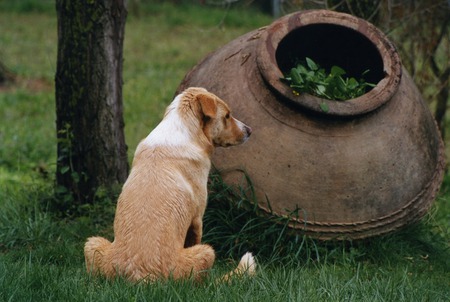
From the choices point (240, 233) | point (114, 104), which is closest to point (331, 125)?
point (240, 233)

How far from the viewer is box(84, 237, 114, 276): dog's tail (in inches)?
192

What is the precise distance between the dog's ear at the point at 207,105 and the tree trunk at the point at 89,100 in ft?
5.33

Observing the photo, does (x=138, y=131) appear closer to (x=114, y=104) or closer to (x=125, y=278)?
(x=114, y=104)

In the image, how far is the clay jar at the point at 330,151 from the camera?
5668 mm

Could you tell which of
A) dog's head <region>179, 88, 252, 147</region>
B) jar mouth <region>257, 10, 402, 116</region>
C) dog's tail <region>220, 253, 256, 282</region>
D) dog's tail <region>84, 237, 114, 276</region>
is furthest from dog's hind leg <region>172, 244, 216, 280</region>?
jar mouth <region>257, 10, 402, 116</region>

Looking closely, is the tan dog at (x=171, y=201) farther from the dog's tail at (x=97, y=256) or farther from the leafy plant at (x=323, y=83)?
the leafy plant at (x=323, y=83)

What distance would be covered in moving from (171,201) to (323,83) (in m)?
1.63

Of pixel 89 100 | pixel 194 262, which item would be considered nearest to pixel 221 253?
pixel 194 262

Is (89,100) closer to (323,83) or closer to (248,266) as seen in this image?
(323,83)

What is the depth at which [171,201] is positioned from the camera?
193 inches

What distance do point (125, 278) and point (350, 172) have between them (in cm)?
182

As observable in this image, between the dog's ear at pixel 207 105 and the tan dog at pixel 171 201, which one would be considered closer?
the tan dog at pixel 171 201

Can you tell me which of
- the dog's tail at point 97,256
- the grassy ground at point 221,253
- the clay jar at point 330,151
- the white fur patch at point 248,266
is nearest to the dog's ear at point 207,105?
the clay jar at point 330,151

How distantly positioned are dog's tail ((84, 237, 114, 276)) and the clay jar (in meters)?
1.11
